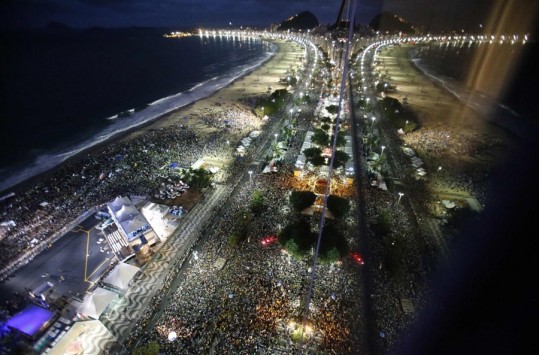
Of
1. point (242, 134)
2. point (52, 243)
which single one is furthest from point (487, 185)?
point (52, 243)

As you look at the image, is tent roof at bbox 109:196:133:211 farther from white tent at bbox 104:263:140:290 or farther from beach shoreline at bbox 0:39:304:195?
beach shoreline at bbox 0:39:304:195

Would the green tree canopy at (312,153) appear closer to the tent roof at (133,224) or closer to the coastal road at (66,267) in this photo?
the tent roof at (133,224)

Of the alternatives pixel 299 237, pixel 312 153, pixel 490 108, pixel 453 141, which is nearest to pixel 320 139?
pixel 312 153

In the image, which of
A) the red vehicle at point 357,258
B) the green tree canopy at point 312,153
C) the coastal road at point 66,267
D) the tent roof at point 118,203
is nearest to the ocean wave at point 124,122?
the coastal road at point 66,267

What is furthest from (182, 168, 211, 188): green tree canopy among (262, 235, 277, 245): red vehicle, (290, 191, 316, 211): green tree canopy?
(262, 235, 277, 245): red vehicle

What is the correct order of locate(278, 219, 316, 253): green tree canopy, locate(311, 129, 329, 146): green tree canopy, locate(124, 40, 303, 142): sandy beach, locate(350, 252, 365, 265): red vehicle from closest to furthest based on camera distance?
locate(278, 219, 316, 253): green tree canopy
locate(350, 252, 365, 265): red vehicle
locate(311, 129, 329, 146): green tree canopy
locate(124, 40, 303, 142): sandy beach

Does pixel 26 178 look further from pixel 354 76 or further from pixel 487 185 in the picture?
pixel 354 76
